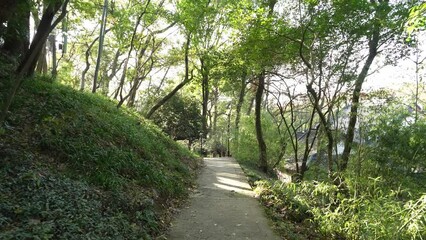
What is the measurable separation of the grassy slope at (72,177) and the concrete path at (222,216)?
16.3 inches

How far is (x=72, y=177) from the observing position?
490cm

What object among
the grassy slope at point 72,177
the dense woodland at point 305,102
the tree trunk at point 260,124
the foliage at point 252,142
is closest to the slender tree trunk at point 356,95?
the dense woodland at point 305,102

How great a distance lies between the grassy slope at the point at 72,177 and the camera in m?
Result: 3.68

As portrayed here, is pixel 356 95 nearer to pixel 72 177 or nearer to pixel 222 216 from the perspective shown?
pixel 222 216

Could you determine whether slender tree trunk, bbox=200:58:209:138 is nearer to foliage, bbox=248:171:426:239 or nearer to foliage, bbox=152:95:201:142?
foliage, bbox=152:95:201:142

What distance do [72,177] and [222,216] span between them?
2.83m

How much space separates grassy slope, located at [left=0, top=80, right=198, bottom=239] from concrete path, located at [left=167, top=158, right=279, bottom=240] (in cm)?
41

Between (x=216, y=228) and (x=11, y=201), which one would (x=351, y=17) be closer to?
(x=216, y=228)

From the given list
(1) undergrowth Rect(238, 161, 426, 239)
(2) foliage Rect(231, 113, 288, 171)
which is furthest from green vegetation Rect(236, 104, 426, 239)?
(2) foliage Rect(231, 113, 288, 171)

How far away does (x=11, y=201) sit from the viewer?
3686 mm

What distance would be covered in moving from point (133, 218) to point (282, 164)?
14501 mm

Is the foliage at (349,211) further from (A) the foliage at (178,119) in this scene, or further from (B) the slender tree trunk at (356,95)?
(A) the foliage at (178,119)

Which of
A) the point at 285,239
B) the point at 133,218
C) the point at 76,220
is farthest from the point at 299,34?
the point at 76,220

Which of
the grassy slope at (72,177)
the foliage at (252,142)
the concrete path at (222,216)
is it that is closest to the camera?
the grassy slope at (72,177)
